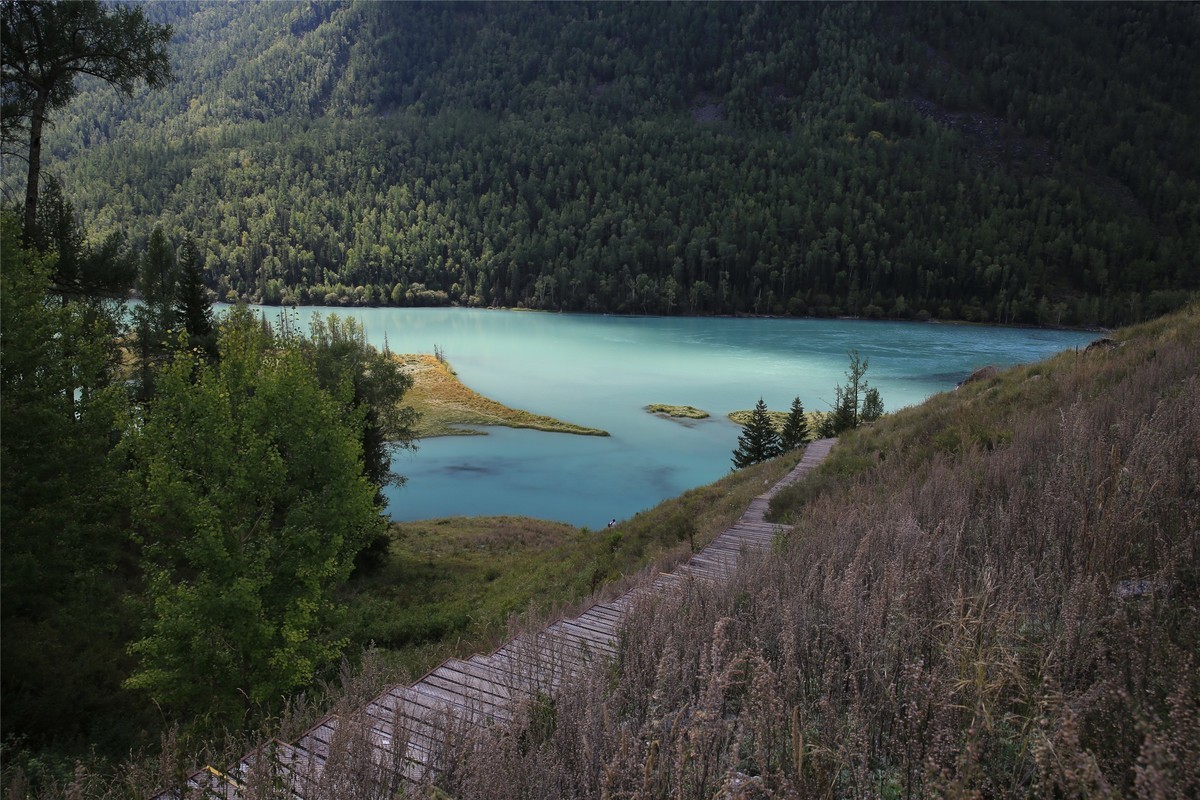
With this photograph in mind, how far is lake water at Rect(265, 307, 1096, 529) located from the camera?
142ft

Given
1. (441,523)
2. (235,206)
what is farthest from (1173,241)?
(235,206)

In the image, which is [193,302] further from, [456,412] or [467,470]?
[456,412]

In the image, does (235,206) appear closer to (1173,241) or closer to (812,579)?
(812,579)

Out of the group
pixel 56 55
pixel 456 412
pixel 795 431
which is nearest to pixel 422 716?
pixel 56 55

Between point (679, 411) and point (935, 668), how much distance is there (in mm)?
56224

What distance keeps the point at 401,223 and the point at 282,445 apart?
593ft

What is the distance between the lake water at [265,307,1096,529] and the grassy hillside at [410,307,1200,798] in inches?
1344

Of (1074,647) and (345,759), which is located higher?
(1074,647)

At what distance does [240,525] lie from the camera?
13.6 meters

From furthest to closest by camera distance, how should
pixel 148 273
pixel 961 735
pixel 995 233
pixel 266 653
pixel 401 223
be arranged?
pixel 401 223 → pixel 995 233 → pixel 148 273 → pixel 266 653 → pixel 961 735

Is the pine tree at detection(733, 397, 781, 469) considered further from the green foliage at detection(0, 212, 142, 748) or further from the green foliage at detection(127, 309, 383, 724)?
the green foliage at detection(0, 212, 142, 748)

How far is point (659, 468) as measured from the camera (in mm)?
45875

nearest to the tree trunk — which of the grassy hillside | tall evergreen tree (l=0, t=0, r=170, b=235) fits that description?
tall evergreen tree (l=0, t=0, r=170, b=235)

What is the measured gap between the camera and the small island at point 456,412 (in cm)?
5556
